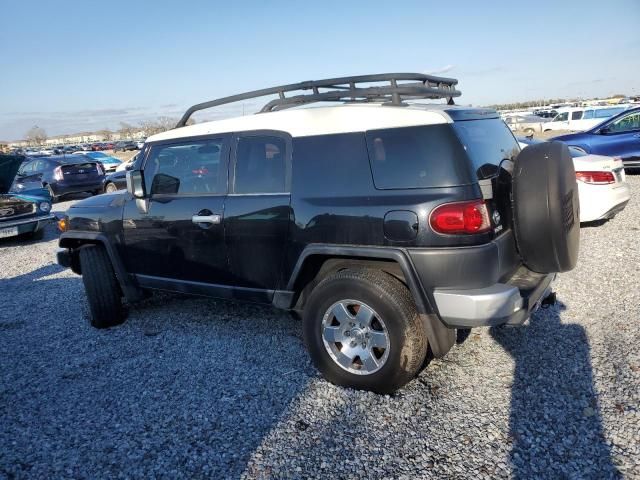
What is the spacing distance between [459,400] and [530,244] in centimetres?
110

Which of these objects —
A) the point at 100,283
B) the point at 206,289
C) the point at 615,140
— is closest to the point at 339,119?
the point at 206,289

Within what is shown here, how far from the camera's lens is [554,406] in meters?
2.94

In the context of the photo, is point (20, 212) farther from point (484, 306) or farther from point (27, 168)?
point (484, 306)

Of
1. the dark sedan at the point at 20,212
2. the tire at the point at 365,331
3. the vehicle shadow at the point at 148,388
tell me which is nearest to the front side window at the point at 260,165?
the tire at the point at 365,331

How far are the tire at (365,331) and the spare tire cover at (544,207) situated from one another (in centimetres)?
85

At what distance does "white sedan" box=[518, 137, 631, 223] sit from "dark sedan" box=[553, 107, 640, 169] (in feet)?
13.8

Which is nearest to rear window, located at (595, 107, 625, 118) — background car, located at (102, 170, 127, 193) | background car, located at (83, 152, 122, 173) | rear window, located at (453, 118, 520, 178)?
background car, located at (102, 170, 127, 193)

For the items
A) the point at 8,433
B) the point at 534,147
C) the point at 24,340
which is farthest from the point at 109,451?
the point at 534,147

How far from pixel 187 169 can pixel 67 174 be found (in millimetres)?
13071

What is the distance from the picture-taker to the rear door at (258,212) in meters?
3.49

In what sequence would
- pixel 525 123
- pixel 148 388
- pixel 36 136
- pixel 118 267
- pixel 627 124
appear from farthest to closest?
pixel 36 136 < pixel 525 123 < pixel 627 124 < pixel 118 267 < pixel 148 388

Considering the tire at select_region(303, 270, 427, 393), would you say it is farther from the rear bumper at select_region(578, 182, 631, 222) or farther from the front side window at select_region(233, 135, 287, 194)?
the rear bumper at select_region(578, 182, 631, 222)

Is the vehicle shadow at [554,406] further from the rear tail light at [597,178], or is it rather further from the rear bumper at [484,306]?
the rear tail light at [597,178]

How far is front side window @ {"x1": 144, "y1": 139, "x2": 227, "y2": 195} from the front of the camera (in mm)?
3918
